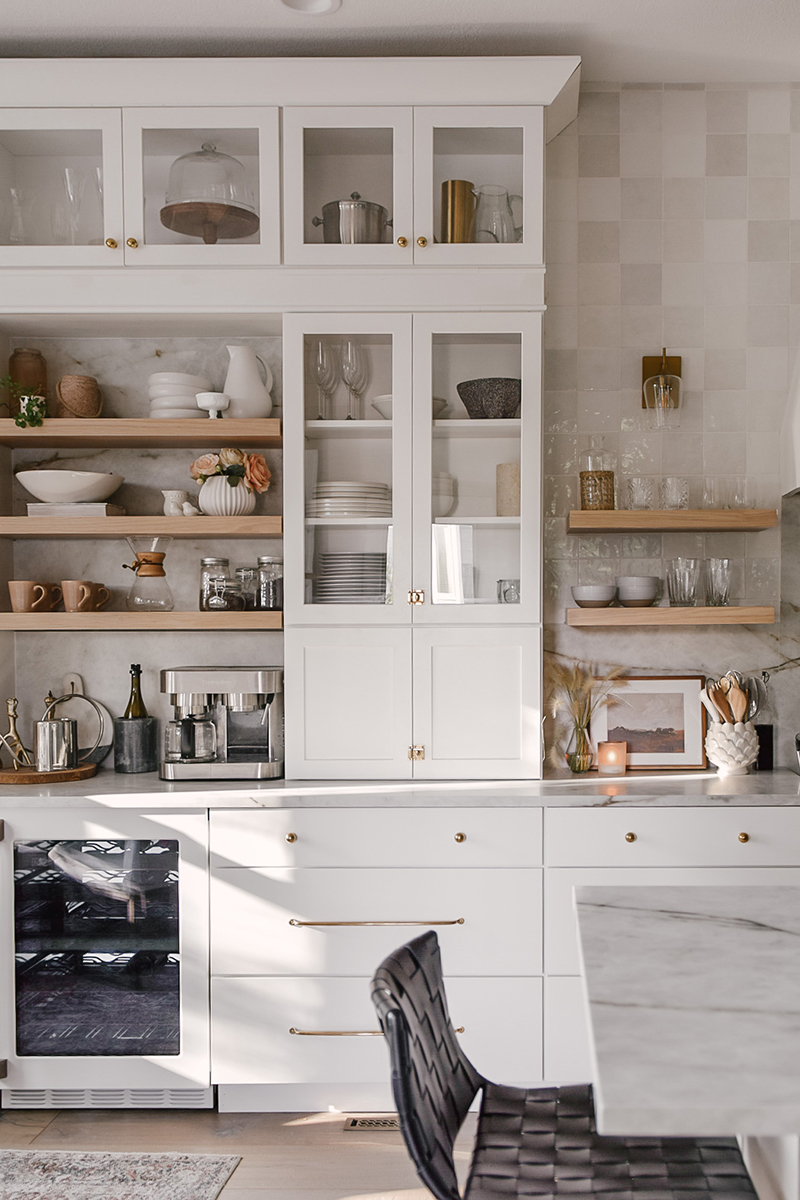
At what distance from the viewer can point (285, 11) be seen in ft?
8.34

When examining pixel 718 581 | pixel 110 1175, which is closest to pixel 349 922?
pixel 110 1175

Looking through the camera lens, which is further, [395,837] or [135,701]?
[135,701]

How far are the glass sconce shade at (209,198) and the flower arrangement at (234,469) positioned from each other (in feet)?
2.01

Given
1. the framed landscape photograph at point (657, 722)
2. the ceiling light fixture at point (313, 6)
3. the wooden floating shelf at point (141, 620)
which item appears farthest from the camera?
the framed landscape photograph at point (657, 722)

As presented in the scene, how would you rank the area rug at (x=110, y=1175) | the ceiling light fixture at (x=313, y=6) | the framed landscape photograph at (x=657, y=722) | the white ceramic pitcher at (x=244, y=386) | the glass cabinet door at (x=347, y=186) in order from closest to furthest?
the area rug at (x=110, y=1175), the ceiling light fixture at (x=313, y=6), the glass cabinet door at (x=347, y=186), the white ceramic pitcher at (x=244, y=386), the framed landscape photograph at (x=657, y=722)

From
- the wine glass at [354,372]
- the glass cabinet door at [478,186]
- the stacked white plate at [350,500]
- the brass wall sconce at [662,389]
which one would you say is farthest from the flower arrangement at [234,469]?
the brass wall sconce at [662,389]

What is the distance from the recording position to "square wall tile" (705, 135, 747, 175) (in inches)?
118

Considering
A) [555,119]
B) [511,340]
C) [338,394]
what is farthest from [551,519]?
[555,119]

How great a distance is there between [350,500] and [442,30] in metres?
1.35

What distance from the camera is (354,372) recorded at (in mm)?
2705

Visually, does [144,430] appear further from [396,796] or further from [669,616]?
[669,616]

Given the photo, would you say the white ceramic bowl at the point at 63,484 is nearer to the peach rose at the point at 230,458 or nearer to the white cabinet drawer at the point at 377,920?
the peach rose at the point at 230,458

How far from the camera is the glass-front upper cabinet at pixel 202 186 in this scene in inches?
104

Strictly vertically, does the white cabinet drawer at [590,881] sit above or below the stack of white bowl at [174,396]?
below
